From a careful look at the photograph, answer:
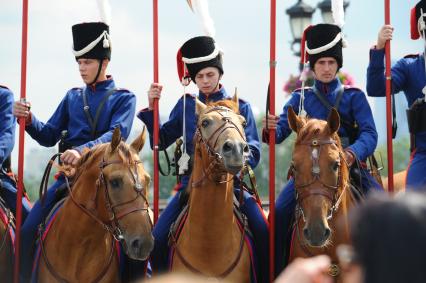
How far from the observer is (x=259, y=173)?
4091 centimetres

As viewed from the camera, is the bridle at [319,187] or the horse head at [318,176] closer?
the horse head at [318,176]

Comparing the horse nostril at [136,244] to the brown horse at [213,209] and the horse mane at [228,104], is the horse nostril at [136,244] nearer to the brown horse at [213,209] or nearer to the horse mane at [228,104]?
the brown horse at [213,209]

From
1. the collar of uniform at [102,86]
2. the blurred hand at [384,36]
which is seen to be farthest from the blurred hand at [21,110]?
the blurred hand at [384,36]

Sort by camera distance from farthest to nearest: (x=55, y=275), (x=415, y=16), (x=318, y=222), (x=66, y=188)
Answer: (x=415, y=16) < (x=66, y=188) < (x=55, y=275) < (x=318, y=222)

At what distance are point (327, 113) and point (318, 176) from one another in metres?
1.56

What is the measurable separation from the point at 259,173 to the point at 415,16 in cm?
3190

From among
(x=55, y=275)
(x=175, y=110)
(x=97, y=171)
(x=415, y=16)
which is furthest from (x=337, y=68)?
(x=55, y=275)

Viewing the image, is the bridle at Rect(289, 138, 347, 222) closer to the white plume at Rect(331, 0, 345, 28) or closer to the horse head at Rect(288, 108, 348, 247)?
the horse head at Rect(288, 108, 348, 247)

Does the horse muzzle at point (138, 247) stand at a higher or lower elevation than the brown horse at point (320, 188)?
lower

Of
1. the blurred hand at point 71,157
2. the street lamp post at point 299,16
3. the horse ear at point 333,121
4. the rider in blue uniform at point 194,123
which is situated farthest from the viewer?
the street lamp post at point 299,16

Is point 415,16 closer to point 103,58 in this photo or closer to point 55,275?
point 103,58

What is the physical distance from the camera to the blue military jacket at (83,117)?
9.02 metres

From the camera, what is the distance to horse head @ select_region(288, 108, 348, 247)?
23.8 feet

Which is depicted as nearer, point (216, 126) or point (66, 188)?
point (216, 126)
